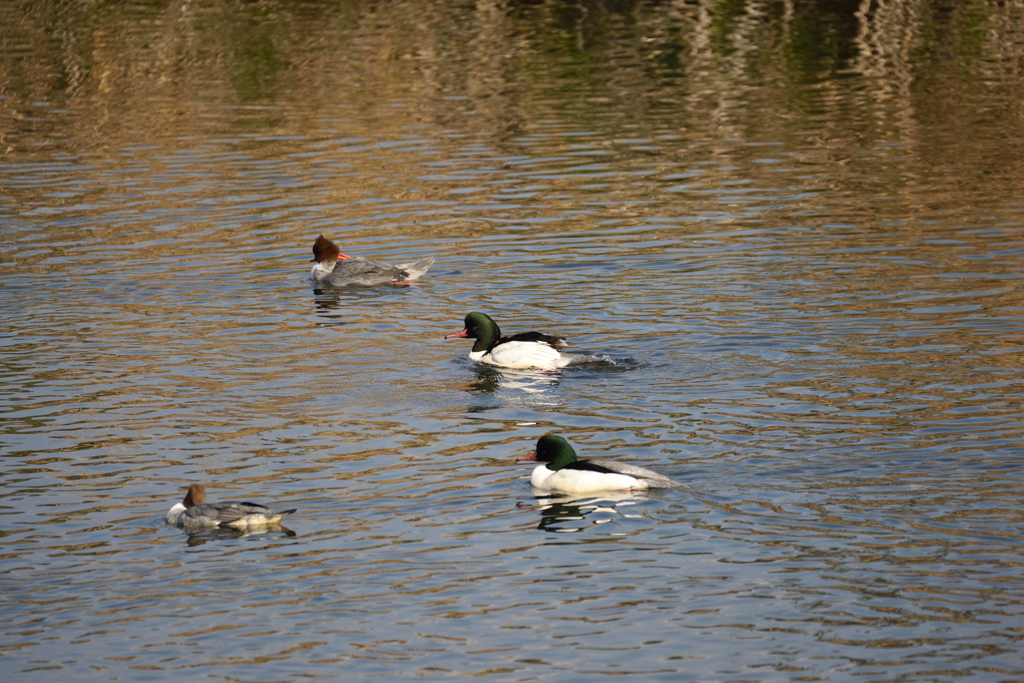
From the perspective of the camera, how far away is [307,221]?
27719 mm

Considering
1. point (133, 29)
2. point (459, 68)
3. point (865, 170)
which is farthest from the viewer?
point (133, 29)

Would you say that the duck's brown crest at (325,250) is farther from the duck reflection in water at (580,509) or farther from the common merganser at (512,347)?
the duck reflection in water at (580,509)

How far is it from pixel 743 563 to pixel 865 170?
19.8m

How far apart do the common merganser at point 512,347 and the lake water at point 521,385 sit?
262 mm

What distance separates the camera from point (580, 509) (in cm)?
1312

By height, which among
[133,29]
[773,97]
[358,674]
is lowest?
[358,674]

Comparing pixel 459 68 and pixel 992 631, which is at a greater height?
pixel 459 68

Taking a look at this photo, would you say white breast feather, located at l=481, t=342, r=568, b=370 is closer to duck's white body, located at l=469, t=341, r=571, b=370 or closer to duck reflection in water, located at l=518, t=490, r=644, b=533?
duck's white body, located at l=469, t=341, r=571, b=370

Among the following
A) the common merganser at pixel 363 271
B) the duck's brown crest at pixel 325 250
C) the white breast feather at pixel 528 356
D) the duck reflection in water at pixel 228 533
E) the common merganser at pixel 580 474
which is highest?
the duck's brown crest at pixel 325 250

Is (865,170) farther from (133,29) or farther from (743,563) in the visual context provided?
(133,29)

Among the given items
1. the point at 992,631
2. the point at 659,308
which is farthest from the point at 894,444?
the point at 659,308

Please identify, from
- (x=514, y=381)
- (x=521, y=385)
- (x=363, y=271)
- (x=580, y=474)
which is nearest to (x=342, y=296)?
(x=363, y=271)

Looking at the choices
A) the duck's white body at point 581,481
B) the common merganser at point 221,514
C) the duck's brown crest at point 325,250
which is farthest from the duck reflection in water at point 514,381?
the duck's brown crest at point 325,250

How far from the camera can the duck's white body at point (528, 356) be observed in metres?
17.4
